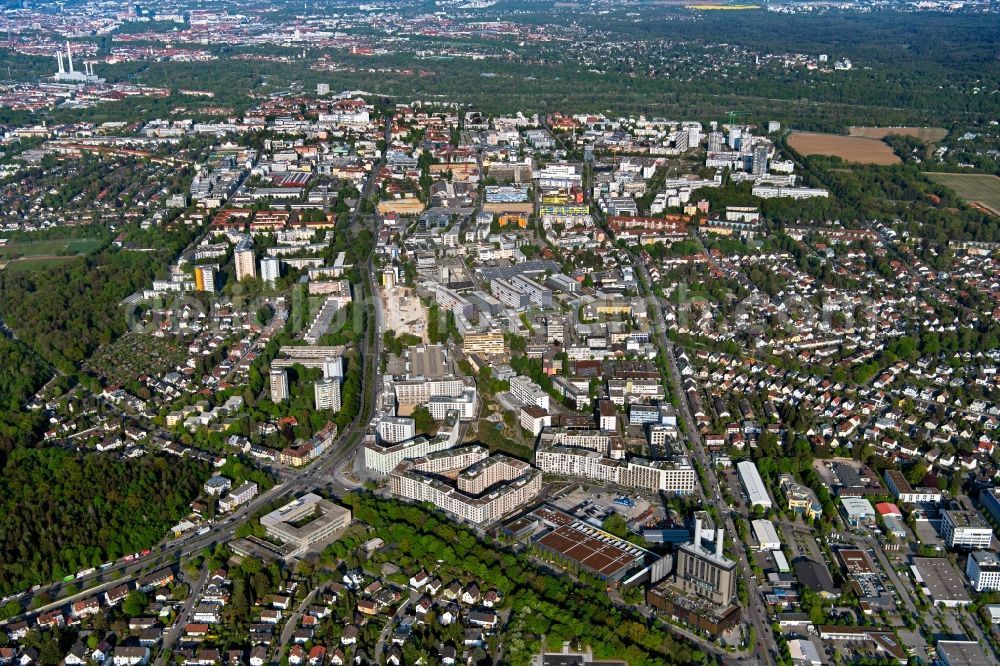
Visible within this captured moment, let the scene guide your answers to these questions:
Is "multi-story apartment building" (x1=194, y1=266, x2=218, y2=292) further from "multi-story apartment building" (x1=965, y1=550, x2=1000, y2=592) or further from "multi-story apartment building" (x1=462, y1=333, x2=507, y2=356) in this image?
"multi-story apartment building" (x1=965, y1=550, x2=1000, y2=592)

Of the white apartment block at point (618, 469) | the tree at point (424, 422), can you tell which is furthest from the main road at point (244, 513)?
the white apartment block at point (618, 469)

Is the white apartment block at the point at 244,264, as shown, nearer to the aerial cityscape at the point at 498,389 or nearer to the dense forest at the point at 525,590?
the aerial cityscape at the point at 498,389

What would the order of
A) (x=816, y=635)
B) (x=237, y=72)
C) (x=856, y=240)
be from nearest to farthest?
1. (x=816, y=635)
2. (x=856, y=240)
3. (x=237, y=72)

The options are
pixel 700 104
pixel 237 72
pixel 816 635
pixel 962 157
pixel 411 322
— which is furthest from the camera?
pixel 237 72

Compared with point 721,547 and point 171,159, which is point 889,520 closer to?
point 721,547

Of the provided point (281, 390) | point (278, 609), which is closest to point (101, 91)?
point (281, 390)

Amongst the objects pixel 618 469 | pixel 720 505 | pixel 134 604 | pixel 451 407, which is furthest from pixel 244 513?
pixel 720 505
